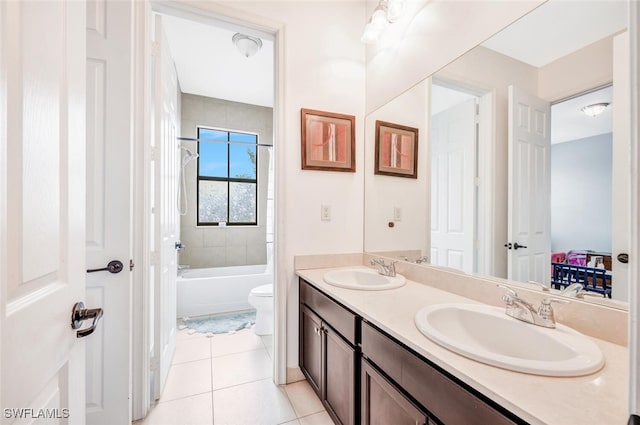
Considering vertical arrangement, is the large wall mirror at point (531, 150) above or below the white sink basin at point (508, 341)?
above

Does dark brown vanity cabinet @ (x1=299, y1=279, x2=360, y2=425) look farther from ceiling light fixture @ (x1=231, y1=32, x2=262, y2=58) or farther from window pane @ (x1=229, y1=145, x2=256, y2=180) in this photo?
window pane @ (x1=229, y1=145, x2=256, y2=180)

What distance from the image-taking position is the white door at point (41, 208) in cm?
47

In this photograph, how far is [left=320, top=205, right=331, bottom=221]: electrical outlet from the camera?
189 cm

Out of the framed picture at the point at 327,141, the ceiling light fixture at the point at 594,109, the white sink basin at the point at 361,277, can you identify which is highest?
the framed picture at the point at 327,141

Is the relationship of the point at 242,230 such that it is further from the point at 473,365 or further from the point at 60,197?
the point at 473,365

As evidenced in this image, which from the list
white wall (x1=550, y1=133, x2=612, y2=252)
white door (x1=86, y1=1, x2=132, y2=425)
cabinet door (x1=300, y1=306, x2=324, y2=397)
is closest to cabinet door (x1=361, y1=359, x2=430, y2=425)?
cabinet door (x1=300, y1=306, x2=324, y2=397)

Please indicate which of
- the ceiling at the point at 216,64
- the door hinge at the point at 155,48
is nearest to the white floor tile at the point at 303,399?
the door hinge at the point at 155,48

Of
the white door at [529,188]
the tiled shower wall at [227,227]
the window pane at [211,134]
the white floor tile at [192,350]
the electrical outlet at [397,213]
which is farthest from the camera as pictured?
the window pane at [211,134]

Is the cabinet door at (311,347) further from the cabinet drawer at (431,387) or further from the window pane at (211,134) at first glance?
the window pane at (211,134)

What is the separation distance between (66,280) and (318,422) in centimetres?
139

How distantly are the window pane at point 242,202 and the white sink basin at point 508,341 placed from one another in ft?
11.1

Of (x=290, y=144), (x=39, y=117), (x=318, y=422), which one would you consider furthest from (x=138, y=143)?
(x=318, y=422)

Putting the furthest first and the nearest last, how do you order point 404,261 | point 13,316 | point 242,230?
point 242,230
point 404,261
point 13,316

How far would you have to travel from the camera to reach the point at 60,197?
643 mm
